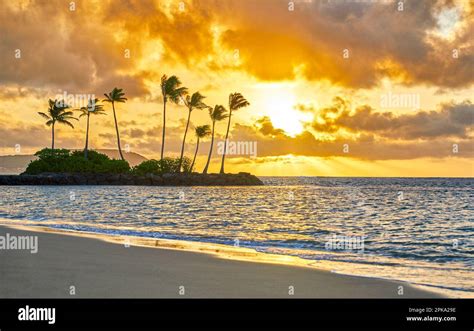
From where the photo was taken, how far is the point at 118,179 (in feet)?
297

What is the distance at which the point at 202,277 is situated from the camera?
9.52 meters

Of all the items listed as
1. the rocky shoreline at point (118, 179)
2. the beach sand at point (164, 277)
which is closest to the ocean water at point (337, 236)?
the beach sand at point (164, 277)

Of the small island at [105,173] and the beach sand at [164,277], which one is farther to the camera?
the small island at [105,173]

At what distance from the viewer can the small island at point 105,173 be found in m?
88.0

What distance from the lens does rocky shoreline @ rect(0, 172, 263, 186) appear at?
87000mm

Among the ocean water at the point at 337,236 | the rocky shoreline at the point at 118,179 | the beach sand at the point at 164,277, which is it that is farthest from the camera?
the rocky shoreline at the point at 118,179

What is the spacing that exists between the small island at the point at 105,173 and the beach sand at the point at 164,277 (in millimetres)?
78529

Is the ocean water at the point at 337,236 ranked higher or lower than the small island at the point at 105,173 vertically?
lower

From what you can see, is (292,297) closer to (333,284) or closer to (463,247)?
(333,284)

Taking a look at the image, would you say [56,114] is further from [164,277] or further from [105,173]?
[164,277]

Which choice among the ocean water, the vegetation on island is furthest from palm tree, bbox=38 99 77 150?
the ocean water

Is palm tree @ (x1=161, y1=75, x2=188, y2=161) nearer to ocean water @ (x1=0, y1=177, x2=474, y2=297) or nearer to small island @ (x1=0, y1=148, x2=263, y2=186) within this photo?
small island @ (x1=0, y1=148, x2=263, y2=186)

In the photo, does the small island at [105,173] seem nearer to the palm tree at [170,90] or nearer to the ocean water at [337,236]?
the palm tree at [170,90]
